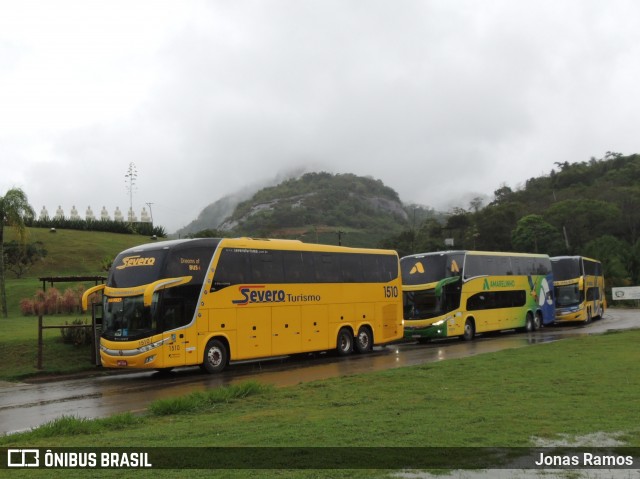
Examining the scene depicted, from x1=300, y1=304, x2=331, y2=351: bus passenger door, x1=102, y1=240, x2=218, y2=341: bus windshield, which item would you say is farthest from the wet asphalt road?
x1=102, y1=240, x2=218, y2=341: bus windshield

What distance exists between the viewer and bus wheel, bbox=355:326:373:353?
80.8 feet

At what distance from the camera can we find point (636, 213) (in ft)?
283

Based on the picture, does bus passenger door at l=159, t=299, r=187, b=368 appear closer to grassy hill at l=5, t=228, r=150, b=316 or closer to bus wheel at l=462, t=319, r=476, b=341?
bus wheel at l=462, t=319, r=476, b=341

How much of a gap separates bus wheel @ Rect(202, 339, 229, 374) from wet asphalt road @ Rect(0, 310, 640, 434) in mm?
316

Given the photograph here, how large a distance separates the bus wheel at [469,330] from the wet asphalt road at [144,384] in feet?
17.2

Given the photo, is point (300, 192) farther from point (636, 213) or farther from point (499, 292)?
point (499, 292)

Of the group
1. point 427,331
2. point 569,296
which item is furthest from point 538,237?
point 427,331

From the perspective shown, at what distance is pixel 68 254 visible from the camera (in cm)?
5775

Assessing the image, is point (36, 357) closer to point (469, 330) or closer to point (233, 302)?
point (233, 302)

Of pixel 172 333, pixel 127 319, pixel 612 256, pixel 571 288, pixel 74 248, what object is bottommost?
pixel 172 333

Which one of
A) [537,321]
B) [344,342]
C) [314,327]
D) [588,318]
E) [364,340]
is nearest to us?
[314,327]

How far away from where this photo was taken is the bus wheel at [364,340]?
24625 mm

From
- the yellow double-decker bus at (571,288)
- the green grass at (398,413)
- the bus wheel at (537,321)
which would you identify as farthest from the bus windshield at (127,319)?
the yellow double-decker bus at (571,288)

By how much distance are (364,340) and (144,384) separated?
9951 mm
